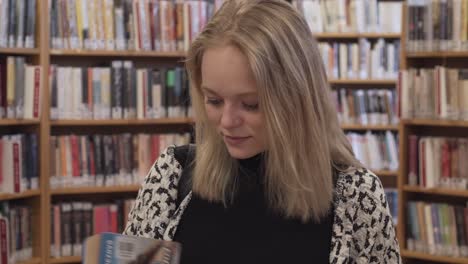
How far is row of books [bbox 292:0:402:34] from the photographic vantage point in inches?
213

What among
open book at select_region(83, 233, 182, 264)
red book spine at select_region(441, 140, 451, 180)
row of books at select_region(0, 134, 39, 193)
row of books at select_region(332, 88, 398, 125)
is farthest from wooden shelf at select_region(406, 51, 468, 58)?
open book at select_region(83, 233, 182, 264)

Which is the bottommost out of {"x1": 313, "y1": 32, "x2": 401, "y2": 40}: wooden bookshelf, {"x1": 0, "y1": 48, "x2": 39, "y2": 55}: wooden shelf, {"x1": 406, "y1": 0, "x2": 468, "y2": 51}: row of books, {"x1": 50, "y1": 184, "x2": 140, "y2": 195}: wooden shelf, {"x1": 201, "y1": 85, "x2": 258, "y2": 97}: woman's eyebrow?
{"x1": 50, "y1": 184, "x2": 140, "y2": 195}: wooden shelf

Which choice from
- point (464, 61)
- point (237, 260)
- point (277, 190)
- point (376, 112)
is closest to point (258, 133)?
point (277, 190)

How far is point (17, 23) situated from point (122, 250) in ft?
9.23

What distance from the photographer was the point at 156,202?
1.53m

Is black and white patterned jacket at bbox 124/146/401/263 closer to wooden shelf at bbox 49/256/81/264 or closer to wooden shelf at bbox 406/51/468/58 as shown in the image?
wooden shelf at bbox 406/51/468/58

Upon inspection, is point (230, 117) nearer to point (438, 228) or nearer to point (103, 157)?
point (438, 228)

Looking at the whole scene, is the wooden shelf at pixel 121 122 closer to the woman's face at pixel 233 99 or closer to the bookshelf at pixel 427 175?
the bookshelf at pixel 427 175

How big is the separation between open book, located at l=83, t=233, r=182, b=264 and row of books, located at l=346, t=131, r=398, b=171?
13.8 ft

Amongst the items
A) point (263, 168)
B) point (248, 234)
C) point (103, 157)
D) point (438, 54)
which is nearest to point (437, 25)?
point (438, 54)

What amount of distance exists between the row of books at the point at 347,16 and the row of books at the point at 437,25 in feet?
5.48

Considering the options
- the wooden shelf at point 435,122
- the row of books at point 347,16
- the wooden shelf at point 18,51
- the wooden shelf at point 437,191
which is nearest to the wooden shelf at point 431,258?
the wooden shelf at point 437,191

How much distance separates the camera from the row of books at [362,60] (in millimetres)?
5418

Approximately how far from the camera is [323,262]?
149cm
